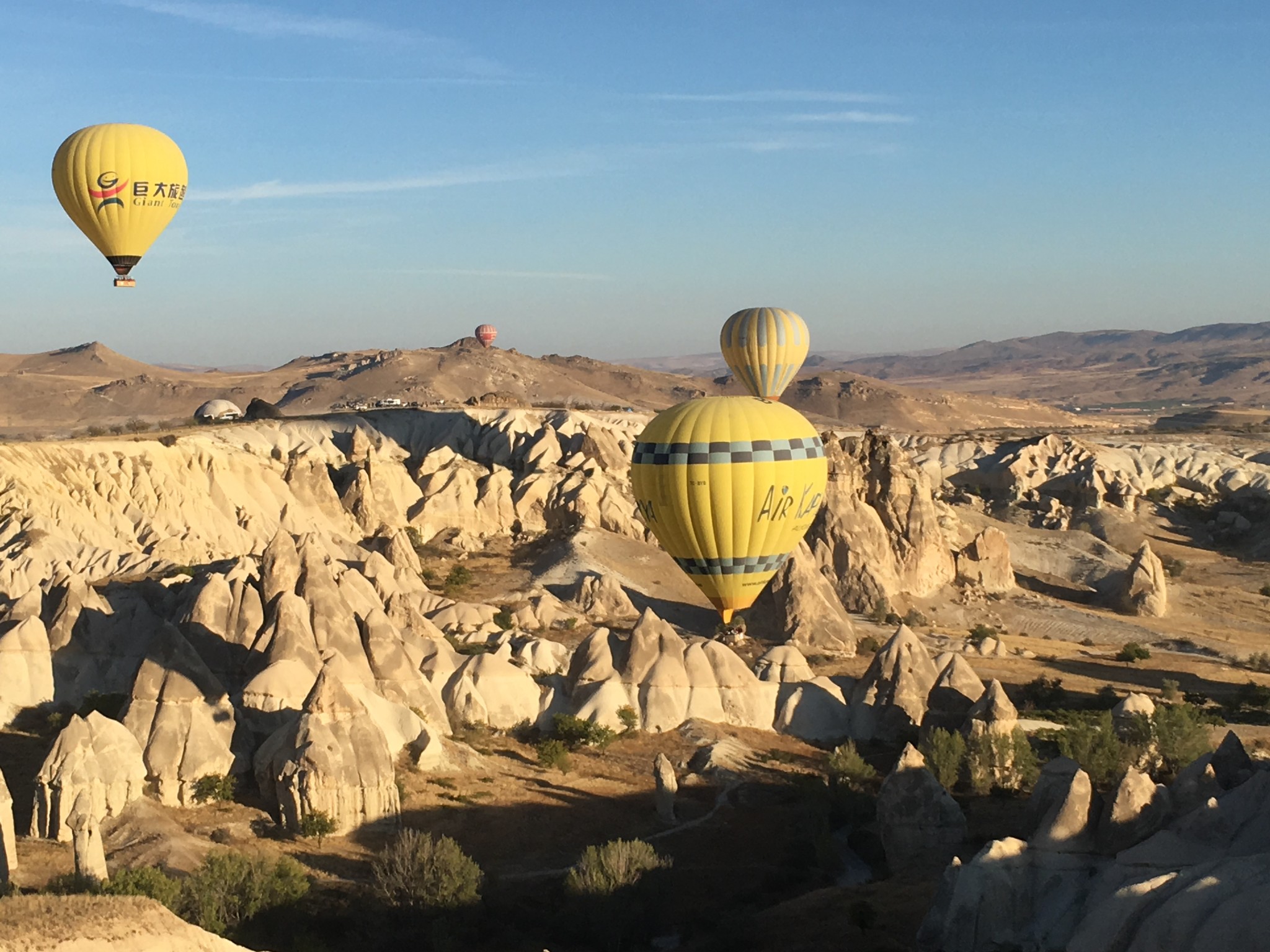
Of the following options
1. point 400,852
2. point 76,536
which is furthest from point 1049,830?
point 76,536

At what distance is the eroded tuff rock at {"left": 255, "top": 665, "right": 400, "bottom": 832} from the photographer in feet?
90.9

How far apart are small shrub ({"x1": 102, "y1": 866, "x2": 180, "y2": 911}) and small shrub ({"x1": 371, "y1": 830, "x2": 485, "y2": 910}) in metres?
3.53

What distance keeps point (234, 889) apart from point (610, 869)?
20.3 ft

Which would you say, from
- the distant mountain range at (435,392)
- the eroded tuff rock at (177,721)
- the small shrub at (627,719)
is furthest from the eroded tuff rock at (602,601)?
the distant mountain range at (435,392)

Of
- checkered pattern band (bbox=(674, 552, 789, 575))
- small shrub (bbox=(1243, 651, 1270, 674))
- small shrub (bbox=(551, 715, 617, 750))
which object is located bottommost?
small shrub (bbox=(1243, 651, 1270, 674))

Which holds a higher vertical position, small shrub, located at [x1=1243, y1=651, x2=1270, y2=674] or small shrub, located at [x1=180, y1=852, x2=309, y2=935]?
small shrub, located at [x1=180, y1=852, x2=309, y2=935]

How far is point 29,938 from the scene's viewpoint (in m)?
15.6

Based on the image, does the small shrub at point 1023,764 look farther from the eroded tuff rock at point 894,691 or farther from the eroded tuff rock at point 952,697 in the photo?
the eroded tuff rock at point 894,691

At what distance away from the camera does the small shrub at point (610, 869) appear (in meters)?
24.9

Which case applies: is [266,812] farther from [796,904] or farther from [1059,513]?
[1059,513]

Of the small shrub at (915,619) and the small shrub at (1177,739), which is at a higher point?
the small shrub at (1177,739)

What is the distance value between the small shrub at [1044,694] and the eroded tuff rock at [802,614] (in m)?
6.49

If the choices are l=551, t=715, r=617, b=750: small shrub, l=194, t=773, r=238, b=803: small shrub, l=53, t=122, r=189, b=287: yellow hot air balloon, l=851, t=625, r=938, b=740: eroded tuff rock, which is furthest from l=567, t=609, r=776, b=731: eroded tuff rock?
l=53, t=122, r=189, b=287: yellow hot air balloon

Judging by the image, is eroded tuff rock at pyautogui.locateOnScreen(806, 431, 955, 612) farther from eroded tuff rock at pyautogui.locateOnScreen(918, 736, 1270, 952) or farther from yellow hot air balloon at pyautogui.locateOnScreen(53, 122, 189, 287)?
eroded tuff rock at pyautogui.locateOnScreen(918, 736, 1270, 952)
